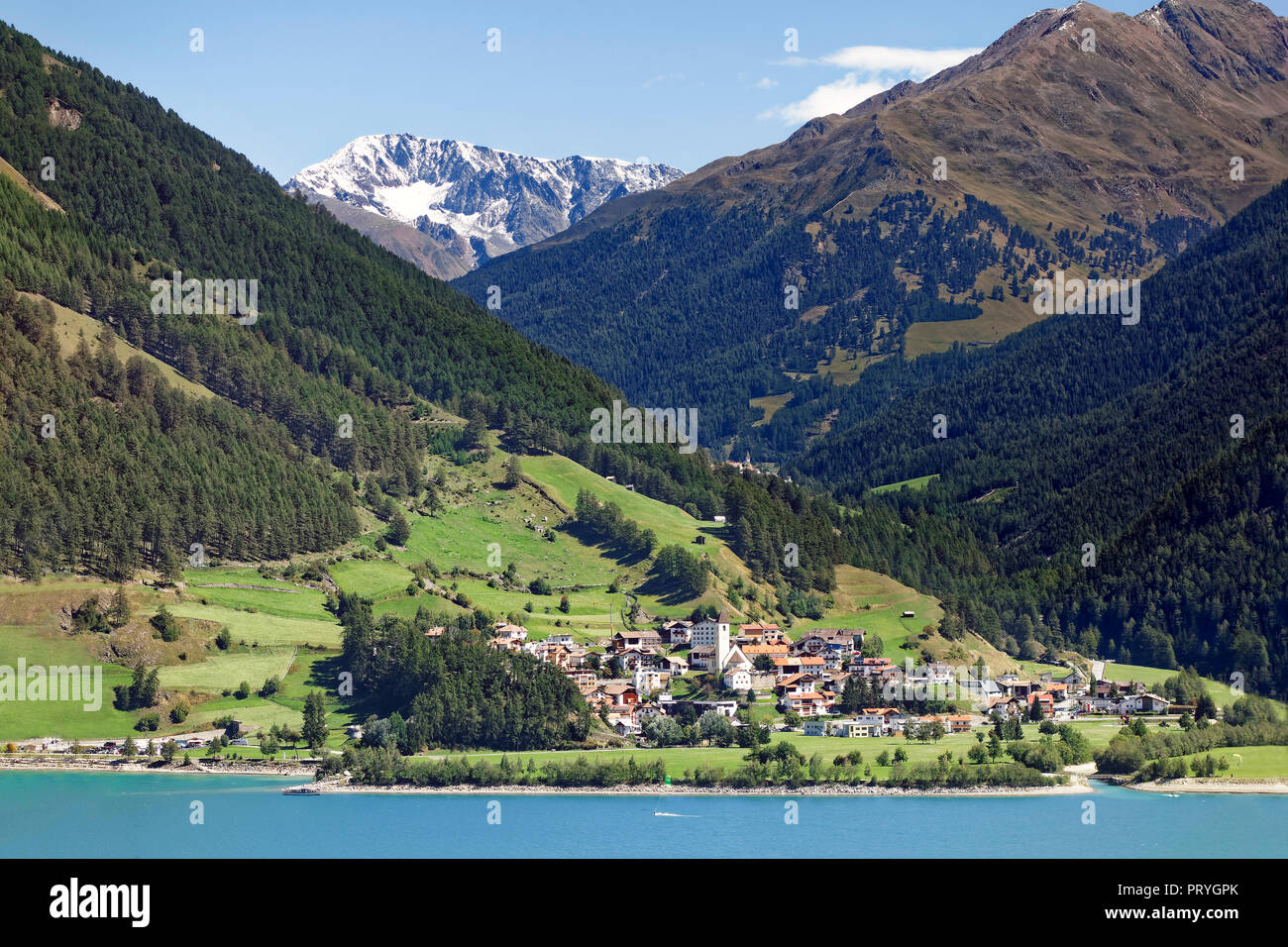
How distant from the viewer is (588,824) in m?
93.7

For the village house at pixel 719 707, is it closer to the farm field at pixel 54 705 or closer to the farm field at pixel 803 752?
the farm field at pixel 803 752

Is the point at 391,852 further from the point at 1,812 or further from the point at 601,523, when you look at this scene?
the point at 601,523

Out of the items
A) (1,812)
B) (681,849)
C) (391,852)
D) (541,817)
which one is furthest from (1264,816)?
(1,812)

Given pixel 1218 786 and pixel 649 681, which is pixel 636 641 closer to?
pixel 649 681

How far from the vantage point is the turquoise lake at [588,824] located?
279 feet

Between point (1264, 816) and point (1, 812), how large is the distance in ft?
255

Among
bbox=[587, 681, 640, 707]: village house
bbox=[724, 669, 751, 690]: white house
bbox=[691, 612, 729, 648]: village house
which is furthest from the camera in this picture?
bbox=[691, 612, 729, 648]: village house

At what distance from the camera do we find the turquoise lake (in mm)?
84938

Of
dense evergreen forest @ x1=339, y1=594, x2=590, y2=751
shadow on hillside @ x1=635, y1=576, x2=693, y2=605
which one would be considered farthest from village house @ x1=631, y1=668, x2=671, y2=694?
shadow on hillside @ x1=635, y1=576, x2=693, y2=605

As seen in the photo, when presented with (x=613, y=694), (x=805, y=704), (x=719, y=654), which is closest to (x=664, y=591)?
(x=719, y=654)

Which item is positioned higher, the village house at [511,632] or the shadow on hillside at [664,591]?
the shadow on hillside at [664,591]

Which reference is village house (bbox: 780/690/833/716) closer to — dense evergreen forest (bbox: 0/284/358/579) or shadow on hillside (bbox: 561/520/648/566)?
shadow on hillside (bbox: 561/520/648/566)

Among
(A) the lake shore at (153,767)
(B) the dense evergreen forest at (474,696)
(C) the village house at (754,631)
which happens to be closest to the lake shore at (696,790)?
(A) the lake shore at (153,767)

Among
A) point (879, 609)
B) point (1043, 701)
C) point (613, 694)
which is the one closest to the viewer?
point (613, 694)
